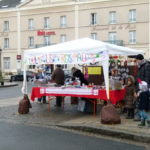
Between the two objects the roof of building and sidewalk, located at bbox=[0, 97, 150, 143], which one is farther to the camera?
the roof of building

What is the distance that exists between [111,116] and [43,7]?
5201 centimetres

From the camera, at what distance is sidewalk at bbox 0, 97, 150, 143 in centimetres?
940

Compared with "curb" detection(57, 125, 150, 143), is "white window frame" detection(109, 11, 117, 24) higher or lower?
higher

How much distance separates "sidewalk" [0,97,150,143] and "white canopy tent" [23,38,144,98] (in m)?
1.45

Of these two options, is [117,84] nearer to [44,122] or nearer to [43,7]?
[44,122]

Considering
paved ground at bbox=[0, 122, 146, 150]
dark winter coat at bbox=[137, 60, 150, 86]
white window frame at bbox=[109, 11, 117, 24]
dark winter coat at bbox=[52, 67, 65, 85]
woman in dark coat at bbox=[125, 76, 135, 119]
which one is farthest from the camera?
white window frame at bbox=[109, 11, 117, 24]

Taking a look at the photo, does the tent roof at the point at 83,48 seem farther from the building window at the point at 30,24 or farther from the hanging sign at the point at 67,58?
the building window at the point at 30,24

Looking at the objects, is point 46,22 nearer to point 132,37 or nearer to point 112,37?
point 112,37

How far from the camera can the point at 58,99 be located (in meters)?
15.6

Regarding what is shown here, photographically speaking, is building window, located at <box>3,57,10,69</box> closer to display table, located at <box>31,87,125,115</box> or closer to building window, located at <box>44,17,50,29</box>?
building window, located at <box>44,17,50,29</box>

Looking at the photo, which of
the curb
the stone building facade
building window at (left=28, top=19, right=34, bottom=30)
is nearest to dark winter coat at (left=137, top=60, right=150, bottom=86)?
the curb

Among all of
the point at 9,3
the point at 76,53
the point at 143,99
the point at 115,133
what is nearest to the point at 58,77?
the point at 76,53

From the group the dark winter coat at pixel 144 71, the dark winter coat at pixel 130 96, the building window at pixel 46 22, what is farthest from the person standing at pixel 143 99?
the building window at pixel 46 22

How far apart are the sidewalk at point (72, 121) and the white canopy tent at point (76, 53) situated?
1.45 metres
